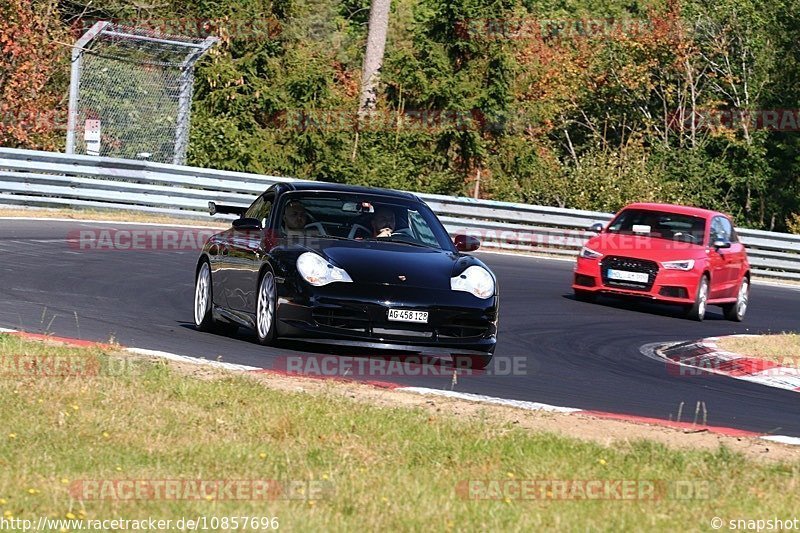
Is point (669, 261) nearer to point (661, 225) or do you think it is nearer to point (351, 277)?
point (661, 225)

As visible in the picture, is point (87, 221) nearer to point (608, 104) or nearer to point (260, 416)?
point (260, 416)

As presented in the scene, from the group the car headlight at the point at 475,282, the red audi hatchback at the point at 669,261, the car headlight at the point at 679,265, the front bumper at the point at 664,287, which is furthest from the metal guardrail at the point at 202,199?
the car headlight at the point at 475,282

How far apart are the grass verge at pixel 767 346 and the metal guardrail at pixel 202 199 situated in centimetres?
1117

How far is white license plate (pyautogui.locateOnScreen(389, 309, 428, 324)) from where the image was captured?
36.6 ft

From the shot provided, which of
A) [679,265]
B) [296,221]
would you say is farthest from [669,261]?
[296,221]

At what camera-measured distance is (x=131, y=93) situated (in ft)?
87.1

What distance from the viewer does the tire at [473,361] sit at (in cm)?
1174

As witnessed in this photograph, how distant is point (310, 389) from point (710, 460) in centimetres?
299

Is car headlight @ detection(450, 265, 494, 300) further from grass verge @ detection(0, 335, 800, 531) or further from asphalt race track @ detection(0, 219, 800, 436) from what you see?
grass verge @ detection(0, 335, 800, 531)

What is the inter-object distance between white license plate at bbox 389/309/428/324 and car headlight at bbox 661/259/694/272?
820cm

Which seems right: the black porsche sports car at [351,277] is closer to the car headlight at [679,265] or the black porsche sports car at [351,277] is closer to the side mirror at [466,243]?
the side mirror at [466,243]

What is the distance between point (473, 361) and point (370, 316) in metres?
1.25

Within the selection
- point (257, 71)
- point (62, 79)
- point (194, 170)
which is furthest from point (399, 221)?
point (62, 79)

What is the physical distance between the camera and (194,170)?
26.3m
